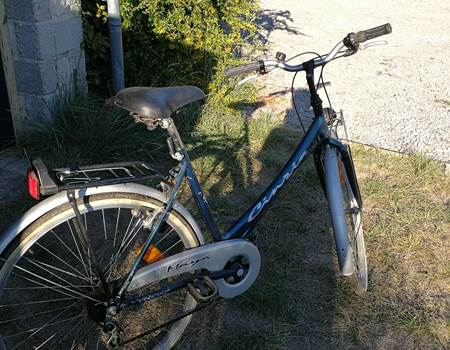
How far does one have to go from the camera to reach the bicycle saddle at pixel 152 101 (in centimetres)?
203

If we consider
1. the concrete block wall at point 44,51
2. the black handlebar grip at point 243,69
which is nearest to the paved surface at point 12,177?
the concrete block wall at point 44,51

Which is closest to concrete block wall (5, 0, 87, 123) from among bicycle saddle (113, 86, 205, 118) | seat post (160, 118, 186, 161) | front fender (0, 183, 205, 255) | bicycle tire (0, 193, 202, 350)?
bicycle tire (0, 193, 202, 350)

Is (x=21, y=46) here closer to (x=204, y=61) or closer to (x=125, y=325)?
(x=204, y=61)

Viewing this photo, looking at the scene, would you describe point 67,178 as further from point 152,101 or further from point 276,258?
point 276,258

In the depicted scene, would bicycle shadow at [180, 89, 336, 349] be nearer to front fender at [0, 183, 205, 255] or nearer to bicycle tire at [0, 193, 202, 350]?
bicycle tire at [0, 193, 202, 350]

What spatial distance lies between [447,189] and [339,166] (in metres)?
1.80

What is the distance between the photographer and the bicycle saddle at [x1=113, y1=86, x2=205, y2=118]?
6.66 ft

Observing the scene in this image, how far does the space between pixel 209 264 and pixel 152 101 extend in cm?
77

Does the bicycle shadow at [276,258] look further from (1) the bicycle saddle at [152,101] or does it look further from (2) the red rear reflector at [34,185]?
(2) the red rear reflector at [34,185]

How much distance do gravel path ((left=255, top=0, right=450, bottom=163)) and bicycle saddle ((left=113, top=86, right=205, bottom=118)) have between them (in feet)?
10.2

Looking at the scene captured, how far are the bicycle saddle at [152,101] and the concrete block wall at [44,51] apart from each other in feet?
5.78

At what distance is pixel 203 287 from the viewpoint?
2.29 meters

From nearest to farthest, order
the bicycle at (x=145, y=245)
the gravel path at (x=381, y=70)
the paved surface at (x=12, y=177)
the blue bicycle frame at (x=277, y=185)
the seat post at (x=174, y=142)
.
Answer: the bicycle at (x=145, y=245)
the seat post at (x=174, y=142)
the blue bicycle frame at (x=277, y=185)
the paved surface at (x=12, y=177)
the gravel path at (x=381, y=70)

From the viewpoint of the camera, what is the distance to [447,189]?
Result: 409cm
